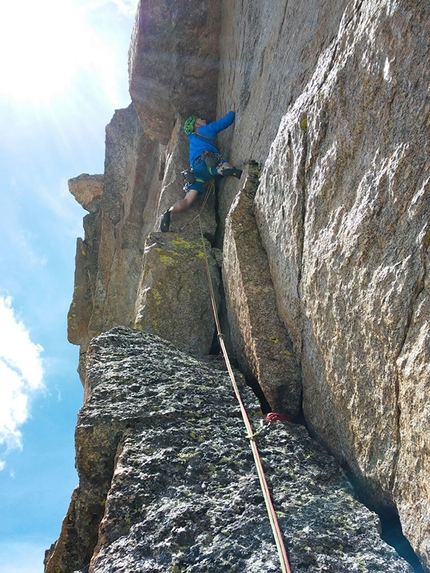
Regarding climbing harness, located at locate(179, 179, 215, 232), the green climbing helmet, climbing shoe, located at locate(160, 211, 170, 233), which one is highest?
the green climbing helmet

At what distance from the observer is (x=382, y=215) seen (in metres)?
3.50

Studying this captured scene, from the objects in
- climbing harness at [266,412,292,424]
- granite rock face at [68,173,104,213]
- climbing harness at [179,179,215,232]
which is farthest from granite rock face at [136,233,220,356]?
granite rock face at [68,173,104,213]

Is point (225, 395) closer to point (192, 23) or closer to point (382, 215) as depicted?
point (382, 215)

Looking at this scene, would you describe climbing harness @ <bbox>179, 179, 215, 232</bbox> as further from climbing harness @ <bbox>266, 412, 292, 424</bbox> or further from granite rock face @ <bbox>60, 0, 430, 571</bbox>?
climbing harness @ <bbox>266, 412, 292, 424</bbox>

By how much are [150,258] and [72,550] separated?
4709 millimetres

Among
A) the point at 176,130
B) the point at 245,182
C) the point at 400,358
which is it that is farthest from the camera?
the point at 176,130

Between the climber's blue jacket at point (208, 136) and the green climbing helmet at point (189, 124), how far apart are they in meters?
0.46

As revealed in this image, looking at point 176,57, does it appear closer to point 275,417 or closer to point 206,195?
point 206,195

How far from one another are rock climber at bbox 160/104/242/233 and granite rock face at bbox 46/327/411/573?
4571mm

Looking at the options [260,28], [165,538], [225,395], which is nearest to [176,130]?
[260,28]

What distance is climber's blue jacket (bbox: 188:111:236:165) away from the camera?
9430 mm

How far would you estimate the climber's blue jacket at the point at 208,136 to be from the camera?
9.43m

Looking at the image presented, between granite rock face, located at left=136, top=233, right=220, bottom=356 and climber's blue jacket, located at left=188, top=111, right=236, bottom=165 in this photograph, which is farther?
climber's blue jacket, located at left=188, top=111, right=236, bottom=165

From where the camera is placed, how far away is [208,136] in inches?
386
